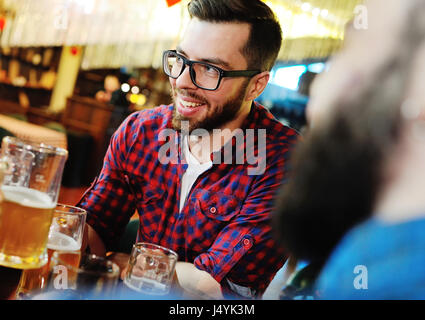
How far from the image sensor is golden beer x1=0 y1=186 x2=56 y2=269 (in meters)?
0.66

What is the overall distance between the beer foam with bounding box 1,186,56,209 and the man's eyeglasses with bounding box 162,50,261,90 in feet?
1.72

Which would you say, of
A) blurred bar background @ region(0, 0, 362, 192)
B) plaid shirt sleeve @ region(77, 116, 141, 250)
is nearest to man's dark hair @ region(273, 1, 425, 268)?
blurred bar background @ region(0, 0, 362, 192)

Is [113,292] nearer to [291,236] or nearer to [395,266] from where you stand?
[291,236]

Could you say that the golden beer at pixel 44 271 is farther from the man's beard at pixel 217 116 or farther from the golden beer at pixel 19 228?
the man's beard at pixel 217 116

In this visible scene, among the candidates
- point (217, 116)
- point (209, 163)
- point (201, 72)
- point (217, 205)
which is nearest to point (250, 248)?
point (217, 205)

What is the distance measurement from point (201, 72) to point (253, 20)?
197mm

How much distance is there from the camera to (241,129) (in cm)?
122

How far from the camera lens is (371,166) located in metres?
0.64

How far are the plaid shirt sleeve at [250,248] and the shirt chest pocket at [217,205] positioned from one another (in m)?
0.03

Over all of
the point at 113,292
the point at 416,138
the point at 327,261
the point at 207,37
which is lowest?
the point at 113,292

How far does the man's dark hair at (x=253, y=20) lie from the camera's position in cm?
109

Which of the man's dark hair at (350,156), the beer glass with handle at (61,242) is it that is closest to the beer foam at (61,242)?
the beer glass with handle at (61,242)

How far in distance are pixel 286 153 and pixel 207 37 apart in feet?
1.19
